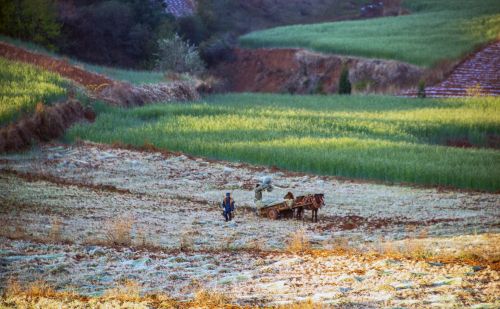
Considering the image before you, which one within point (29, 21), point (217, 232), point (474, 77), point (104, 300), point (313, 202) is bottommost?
point (217, 232)

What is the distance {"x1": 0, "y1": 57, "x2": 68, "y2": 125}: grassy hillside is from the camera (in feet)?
92.9

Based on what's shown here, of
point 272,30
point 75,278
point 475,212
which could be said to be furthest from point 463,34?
point 75,278

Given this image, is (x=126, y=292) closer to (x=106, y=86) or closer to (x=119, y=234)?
(x=119, y=234)

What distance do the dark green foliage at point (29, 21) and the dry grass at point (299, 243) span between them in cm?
3719

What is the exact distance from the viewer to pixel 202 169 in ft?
82.2

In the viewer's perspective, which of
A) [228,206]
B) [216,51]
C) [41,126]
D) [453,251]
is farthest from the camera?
[216,51]

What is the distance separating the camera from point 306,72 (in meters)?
60.2

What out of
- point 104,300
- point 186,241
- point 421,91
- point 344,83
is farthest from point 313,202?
point 344,83

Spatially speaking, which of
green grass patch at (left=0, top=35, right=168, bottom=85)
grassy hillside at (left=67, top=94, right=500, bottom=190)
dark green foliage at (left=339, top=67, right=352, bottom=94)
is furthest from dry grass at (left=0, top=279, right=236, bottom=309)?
dark green foliage at (left=339, top=67, right=352, bottom=94)

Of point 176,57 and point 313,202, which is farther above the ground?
point 176,57

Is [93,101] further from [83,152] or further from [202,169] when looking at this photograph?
[202,169]

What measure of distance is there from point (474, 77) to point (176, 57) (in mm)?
16670

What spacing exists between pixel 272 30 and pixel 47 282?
5971 centimetres

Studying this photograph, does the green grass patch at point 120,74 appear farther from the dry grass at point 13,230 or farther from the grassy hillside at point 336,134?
the dry grass at point 13,230
